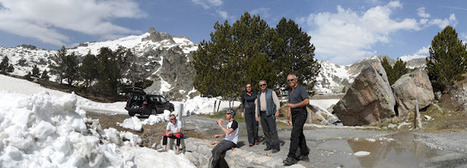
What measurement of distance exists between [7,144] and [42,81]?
48.8 meters

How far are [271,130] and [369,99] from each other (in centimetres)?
1425

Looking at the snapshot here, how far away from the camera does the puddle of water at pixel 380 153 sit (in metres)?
5.43

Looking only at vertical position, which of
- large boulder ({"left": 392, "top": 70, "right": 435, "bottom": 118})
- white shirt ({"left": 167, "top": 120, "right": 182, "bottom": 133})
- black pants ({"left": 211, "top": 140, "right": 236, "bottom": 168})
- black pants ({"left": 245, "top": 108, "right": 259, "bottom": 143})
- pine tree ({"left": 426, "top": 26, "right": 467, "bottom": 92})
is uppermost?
pine tree ({"left": 426, "top": 26, "right": 467, "bottom": 92})

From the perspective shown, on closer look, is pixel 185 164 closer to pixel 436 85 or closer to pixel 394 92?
pixel 394 92

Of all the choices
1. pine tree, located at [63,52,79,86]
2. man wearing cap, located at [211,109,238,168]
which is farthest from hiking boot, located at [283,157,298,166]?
pine tree, located at [63,52,79,86]

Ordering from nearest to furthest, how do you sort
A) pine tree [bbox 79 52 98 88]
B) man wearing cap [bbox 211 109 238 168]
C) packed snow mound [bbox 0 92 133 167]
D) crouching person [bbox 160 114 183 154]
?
packed snow mound [bbox 0 92 133 167]
man wearing cap [bbox 211 109 238 168]
crouching person [bbox 160 114 183 154]
pine tree [bbox 79 52 98 88]

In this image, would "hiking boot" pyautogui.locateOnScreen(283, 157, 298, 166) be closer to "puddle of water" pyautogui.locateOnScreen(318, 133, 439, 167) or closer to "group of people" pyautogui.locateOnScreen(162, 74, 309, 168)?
"group of people" pyautogui.locateOnScreen(162, 74, 309, 168)

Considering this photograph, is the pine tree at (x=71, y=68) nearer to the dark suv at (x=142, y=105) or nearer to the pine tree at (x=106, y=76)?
the pine tree at (x=106, y=76)

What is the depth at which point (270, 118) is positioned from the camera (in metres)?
6.43

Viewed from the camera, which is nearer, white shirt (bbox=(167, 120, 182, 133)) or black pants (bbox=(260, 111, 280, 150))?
black pants (bbox=(260, 111, 280, 150))

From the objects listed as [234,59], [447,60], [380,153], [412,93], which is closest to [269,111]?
[380,153]

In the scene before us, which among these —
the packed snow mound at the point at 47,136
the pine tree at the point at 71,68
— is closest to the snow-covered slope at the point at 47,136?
the packed snow mound at the point at 47,136

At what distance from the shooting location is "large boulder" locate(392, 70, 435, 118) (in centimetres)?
1712

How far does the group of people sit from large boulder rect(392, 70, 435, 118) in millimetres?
14420
